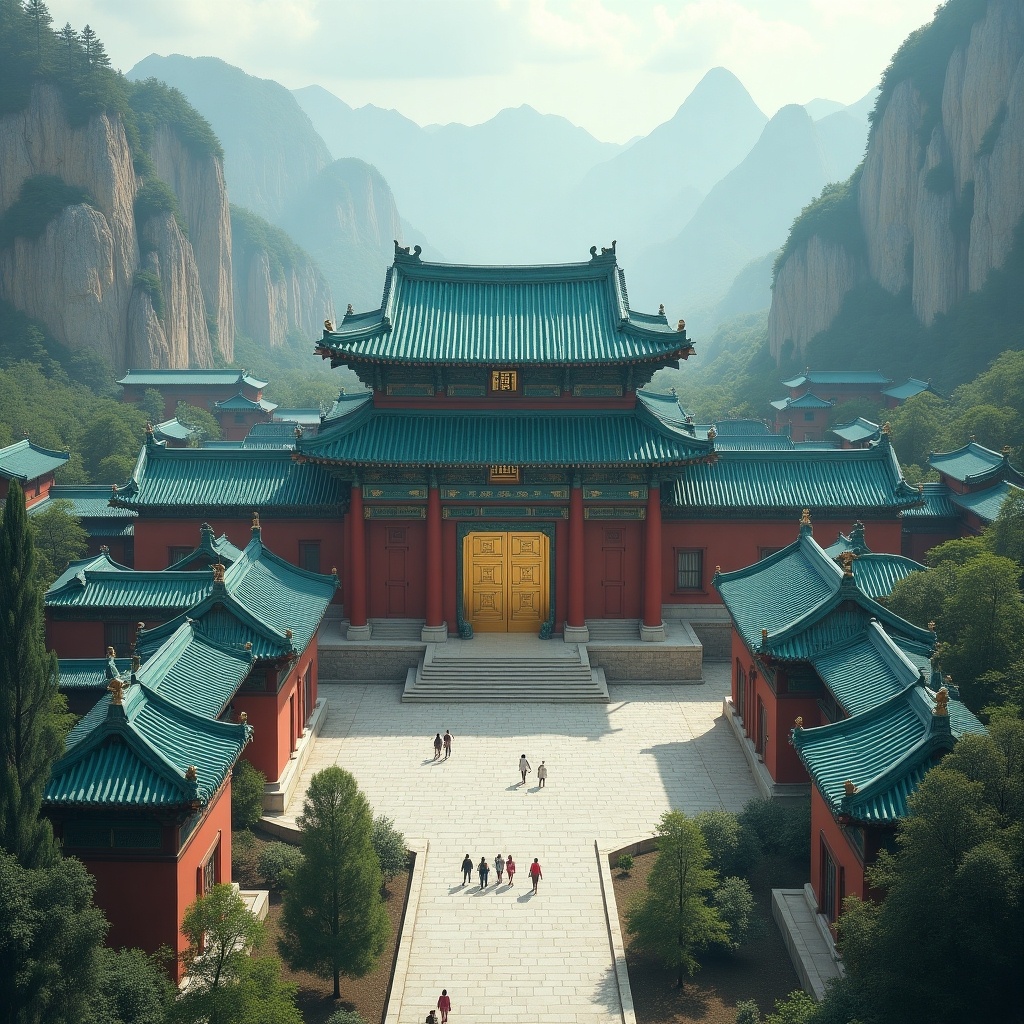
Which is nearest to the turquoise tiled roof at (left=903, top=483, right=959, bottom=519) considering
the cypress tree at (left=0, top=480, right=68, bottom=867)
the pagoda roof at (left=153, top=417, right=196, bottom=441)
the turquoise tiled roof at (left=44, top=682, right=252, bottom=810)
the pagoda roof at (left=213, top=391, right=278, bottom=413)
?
the turquoise tiled roof at (left=44, top=682, right=252, bottom=810)

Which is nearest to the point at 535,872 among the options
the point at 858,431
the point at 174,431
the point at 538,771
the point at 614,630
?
the point at 538,771

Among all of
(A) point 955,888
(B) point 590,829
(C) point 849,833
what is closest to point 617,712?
(B) point 590,829

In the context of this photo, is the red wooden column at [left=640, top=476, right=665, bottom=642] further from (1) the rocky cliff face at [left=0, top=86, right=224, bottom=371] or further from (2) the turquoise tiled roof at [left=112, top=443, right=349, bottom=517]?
(1) the rocky cliff face at [left=0, top=86, right=224, bottom=371]

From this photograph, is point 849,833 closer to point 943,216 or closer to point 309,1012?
point 309,1012

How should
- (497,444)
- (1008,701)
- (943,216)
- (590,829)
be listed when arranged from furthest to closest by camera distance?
(943,216) → (497,444) → (590,829) → (1008,701)

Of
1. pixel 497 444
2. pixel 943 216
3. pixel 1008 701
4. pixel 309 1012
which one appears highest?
pixel 943 216
